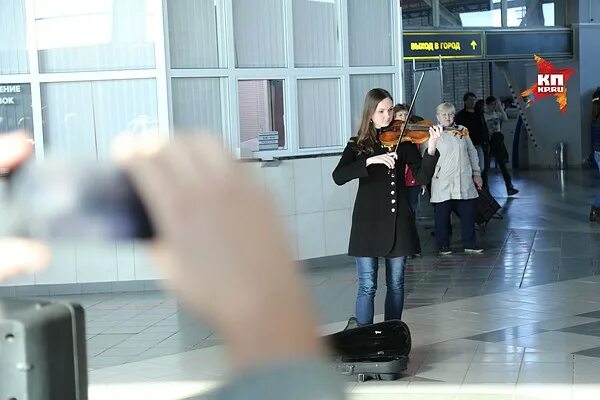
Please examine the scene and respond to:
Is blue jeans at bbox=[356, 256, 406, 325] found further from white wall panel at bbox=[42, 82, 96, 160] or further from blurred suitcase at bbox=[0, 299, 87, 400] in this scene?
blurred suitcase at bbox=[0, 299, 87, 400]

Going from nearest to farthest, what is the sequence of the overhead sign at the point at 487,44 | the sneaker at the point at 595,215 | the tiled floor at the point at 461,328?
the tiled floor at the point at 461,328 < the sneaker at the point at 595,215 < the overhead sign at the point at 487,44

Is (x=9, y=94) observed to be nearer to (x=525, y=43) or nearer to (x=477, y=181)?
(x=477, y=181)

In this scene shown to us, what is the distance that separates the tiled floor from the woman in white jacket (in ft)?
1.14

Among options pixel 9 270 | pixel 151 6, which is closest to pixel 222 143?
pixel 9 270

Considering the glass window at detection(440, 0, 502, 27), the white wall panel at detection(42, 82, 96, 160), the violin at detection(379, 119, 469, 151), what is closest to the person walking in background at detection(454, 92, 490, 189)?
the glass window at detection(440, 0, 502, 27)

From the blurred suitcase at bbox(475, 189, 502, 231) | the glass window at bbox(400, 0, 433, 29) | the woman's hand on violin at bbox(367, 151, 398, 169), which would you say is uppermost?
the glass window at bbox(400, 0, 433, 29)

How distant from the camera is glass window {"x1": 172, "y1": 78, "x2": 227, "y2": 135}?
34.9 feet

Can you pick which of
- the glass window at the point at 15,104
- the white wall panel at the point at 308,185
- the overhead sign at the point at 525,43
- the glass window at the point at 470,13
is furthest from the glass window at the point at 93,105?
the overhead sign at the point at 525,43

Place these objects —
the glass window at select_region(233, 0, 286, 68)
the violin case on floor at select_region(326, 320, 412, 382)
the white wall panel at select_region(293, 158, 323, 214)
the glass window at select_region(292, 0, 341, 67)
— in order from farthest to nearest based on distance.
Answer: the glass window at select_region(292, 0, 341, 67)
the white wall panel at select_region(293, 158, 323, 214)
the glass window at select_region(233, 0, 286, 68)
the violin case on floor at select_region(326, 320, 412, 382)

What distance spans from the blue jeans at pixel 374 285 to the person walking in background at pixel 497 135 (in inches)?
463

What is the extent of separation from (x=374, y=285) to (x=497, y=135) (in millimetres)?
12113

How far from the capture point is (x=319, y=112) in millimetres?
11984

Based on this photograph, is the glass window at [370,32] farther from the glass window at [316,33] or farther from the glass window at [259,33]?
the glass window at [259,33]

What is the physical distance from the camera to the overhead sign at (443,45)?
672 inches
